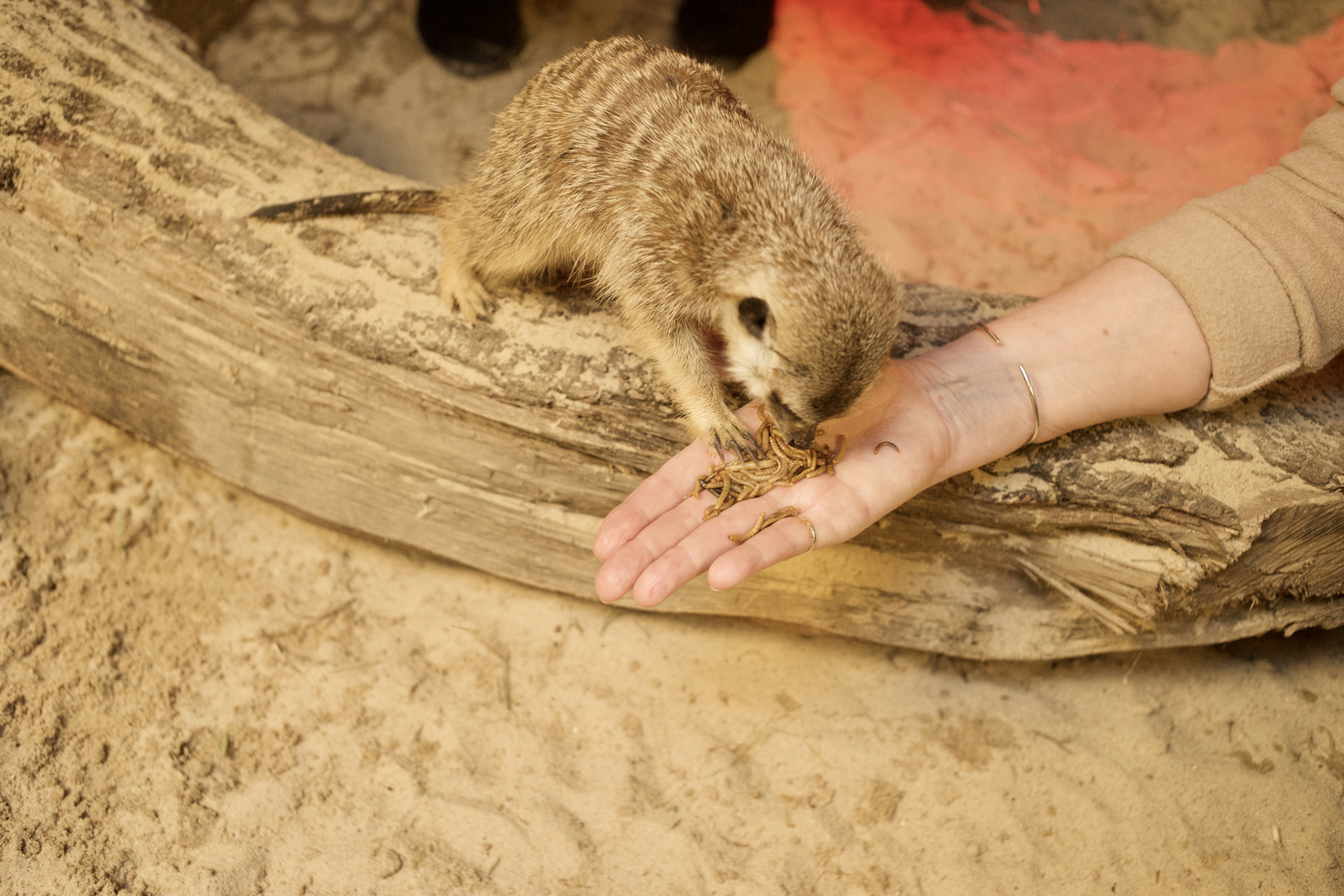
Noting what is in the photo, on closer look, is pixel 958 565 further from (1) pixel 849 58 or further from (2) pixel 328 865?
(1) pixel 849 58

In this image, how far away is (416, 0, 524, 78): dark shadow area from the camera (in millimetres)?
4527

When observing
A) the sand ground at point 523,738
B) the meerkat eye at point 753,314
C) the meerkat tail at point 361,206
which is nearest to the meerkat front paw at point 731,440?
the meerkat eye at point 753,314

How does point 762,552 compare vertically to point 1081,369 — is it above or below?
below

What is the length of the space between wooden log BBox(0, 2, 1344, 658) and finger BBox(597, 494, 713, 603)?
28 cm

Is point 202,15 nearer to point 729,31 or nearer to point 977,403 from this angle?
point 729,31

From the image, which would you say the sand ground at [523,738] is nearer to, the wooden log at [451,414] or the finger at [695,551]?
the wooden log at [451,414]

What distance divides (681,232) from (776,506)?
0.74 meters

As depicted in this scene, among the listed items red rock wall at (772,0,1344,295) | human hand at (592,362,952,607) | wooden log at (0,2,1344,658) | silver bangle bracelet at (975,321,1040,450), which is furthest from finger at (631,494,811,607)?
red rock wall at (772,0,1344,295)

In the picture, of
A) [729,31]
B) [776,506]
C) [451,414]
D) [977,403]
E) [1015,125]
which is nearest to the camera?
Result: [776,506]

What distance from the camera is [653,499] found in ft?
5.99

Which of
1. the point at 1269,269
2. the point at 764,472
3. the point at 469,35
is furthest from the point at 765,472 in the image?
the point at 469,35

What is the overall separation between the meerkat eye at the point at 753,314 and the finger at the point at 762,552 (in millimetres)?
451

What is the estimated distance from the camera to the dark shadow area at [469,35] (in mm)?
4527

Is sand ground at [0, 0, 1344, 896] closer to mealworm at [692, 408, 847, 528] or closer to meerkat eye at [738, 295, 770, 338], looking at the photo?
mealworm at [692, 408, 847, 528]
